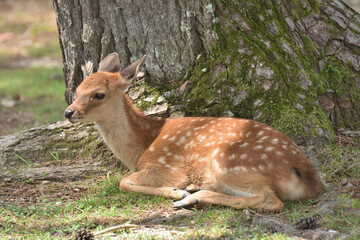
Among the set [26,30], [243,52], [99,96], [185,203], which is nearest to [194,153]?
[185,203]

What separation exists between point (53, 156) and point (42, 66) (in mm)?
6360

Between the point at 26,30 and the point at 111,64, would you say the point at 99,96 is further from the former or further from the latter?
the point at 26,30

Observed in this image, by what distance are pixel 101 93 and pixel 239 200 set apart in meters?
1.71

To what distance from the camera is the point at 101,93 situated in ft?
15.9

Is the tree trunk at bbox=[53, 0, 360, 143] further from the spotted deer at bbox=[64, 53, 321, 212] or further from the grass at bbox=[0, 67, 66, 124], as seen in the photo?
the grass at bbox=[0, 67, 66, 124]

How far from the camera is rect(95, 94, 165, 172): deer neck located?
197 inches

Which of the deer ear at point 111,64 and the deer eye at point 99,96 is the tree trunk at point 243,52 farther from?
the deer eye at point 99,96

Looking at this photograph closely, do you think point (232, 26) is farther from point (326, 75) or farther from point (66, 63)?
point (66, 63)

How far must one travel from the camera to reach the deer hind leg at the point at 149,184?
450cm

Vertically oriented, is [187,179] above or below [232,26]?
below

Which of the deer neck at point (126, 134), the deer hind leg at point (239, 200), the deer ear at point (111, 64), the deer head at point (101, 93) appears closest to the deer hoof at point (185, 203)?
the deer hind leg at point (239, 200)

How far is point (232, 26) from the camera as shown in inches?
202

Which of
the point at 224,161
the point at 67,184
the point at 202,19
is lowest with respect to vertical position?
the point at 67,184

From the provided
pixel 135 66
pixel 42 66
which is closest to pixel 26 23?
pixel 42 66
